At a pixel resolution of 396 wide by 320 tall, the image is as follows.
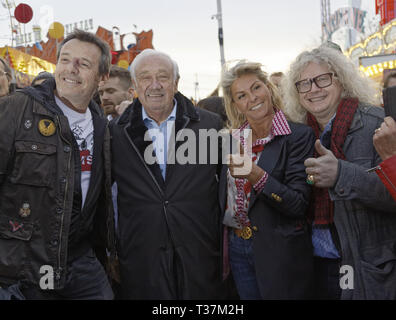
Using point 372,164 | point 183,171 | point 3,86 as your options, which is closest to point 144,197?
point 183,171

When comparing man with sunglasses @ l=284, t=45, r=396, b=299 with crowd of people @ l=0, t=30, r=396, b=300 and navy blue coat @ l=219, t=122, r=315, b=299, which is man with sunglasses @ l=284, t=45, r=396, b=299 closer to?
crowd of people @ l=0, t=30, r=396, b=300

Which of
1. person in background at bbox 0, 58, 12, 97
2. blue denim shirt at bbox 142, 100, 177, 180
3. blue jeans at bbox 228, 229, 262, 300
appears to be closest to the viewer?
blue jeans at bbox 228, 229, 262, 300

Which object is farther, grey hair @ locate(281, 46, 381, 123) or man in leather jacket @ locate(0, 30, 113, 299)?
grey hair @ locate(281, 46, 381, 123)

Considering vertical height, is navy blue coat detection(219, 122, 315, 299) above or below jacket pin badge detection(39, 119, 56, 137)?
below

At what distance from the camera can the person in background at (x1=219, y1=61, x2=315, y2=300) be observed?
7.64 feet

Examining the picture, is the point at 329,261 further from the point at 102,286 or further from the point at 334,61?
the point at 102,286

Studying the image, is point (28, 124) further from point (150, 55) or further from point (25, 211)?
point (150, 55)

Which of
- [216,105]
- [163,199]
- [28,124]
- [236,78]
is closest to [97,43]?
[28,124]

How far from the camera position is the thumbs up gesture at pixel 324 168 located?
202cm

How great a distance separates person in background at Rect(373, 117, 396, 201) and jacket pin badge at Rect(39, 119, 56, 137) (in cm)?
179

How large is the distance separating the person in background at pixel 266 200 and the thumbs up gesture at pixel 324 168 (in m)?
0.29

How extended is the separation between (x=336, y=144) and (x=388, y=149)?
48 centimetres

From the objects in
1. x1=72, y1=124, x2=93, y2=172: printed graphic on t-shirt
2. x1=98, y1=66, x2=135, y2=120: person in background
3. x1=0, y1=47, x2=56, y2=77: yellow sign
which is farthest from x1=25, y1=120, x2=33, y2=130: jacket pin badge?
x1=0, y1=47, x2=56, y2=77: yellow sign
